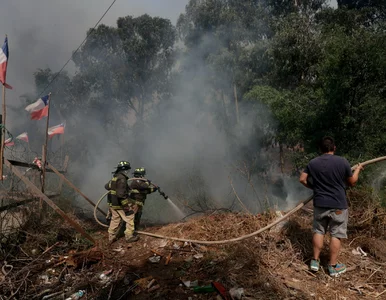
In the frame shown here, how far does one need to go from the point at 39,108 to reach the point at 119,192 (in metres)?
3.05

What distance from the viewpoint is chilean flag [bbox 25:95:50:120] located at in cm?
677

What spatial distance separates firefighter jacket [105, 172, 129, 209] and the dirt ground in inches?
29.7

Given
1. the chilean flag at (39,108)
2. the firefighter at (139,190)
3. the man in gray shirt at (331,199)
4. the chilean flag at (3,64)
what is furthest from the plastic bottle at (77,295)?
the chilean flag at (39,108)

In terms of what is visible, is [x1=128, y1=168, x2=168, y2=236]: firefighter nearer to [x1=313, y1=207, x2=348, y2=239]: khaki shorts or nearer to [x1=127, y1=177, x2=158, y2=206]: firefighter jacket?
[x1=127, y1=177, x2=158, y2=206]: firefighter jacket

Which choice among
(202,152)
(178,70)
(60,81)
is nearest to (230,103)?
(202,152)

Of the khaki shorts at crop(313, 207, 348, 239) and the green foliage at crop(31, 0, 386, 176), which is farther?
the green foliage at crop(31, 0, 386, 176)

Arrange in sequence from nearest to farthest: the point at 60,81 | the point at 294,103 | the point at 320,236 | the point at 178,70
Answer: the point at 320,236
the point at 294,103
the point at 178,70
the point at 60,81

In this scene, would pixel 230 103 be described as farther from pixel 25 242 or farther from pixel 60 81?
pixel 25 242

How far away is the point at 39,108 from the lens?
22.3ft

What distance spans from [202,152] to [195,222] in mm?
16547

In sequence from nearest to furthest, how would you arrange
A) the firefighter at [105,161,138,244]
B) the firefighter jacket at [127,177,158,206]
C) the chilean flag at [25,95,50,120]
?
the firefighter at [105,161,138,244] < the firefighter jacket at [127,177,158,206] < the chilean flag at [25,95,50,120]

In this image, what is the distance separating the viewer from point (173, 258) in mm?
4242

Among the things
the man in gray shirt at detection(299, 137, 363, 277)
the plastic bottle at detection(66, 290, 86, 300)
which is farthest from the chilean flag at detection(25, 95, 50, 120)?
the man in gray shirt at detection(299, 137, 363, 277)

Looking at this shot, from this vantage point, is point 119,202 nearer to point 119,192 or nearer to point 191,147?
point 119,192
